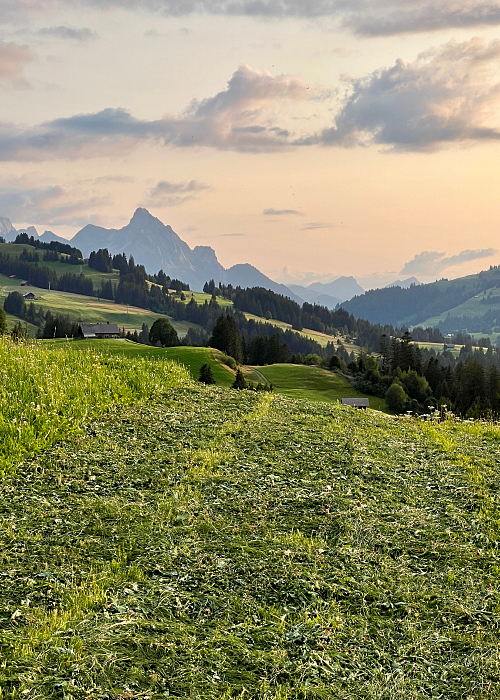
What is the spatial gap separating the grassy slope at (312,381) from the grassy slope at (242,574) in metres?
98.7

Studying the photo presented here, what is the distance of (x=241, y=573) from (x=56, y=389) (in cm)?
853

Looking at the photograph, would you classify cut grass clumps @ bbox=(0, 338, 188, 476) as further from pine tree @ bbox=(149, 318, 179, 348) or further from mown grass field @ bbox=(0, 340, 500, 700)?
pine tree @ bbox=(149, 318, 179, 348)

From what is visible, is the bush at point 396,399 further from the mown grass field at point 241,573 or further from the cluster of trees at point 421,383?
the mown grass field at point 241,573

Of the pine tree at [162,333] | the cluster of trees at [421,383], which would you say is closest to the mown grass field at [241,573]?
the cluster of trees at [421,383]

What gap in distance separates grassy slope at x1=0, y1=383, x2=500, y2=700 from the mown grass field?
0.02 meters

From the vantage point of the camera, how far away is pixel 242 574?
732 centimetres

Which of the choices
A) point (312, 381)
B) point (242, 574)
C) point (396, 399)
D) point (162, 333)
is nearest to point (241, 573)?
point (242, 574)

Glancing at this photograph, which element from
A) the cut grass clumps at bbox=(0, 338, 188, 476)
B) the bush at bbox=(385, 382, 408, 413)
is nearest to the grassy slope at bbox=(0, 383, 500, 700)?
the cut grass clumps at bbox=(0, 338, 188, 476)

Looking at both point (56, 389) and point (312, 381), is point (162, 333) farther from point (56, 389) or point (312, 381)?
point (56, 389)

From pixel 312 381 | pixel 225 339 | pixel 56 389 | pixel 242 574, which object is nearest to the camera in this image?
pixel 242 574

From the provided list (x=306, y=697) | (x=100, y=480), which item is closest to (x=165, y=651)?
(x=306, y=697)

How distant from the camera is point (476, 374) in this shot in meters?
105

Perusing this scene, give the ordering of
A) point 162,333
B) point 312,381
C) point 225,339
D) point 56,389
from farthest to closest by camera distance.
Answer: point 162,333 < point 225,339 < point 312,381 < point 56,389

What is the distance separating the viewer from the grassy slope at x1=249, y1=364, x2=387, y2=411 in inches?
4496
